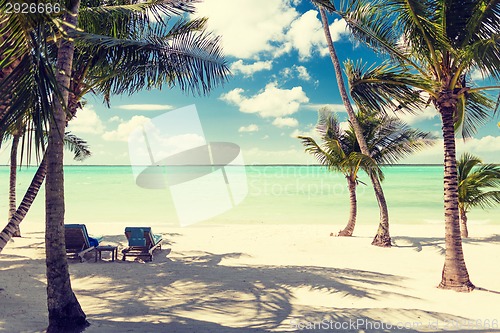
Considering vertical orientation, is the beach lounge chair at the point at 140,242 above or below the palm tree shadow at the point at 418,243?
above

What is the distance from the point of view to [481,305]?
6289 millimetres

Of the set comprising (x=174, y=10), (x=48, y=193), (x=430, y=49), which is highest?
(x=174, y=10)

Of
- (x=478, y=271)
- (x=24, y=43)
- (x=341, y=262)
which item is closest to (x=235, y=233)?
(x=341, y=262)

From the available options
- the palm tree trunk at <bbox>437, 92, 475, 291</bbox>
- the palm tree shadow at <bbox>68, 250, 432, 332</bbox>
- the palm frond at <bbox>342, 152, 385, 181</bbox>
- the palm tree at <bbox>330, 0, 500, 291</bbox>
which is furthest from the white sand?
the palm frond at <bbox>342, 152, 385, 181</bbox>

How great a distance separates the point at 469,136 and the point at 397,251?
13.1 ft

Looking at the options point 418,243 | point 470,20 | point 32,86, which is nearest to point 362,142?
point 418,243

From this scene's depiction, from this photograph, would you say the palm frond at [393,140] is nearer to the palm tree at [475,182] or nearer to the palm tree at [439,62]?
the palm tree at [475,182]

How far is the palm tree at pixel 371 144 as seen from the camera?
43.8ft

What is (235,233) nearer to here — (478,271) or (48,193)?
(478,271)

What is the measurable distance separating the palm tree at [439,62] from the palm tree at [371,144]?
447 centimetres

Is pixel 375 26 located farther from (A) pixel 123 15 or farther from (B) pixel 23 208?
(B) pixel 23 208

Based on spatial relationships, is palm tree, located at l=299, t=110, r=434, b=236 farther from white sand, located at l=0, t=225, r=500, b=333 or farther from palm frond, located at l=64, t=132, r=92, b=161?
palm frond, located at l=64, t=132, r=92, b=161

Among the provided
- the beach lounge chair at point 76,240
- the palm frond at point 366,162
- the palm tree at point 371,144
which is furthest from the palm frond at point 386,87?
the beach lounge chair at point 76,240

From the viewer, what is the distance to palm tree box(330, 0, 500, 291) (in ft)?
21.4
